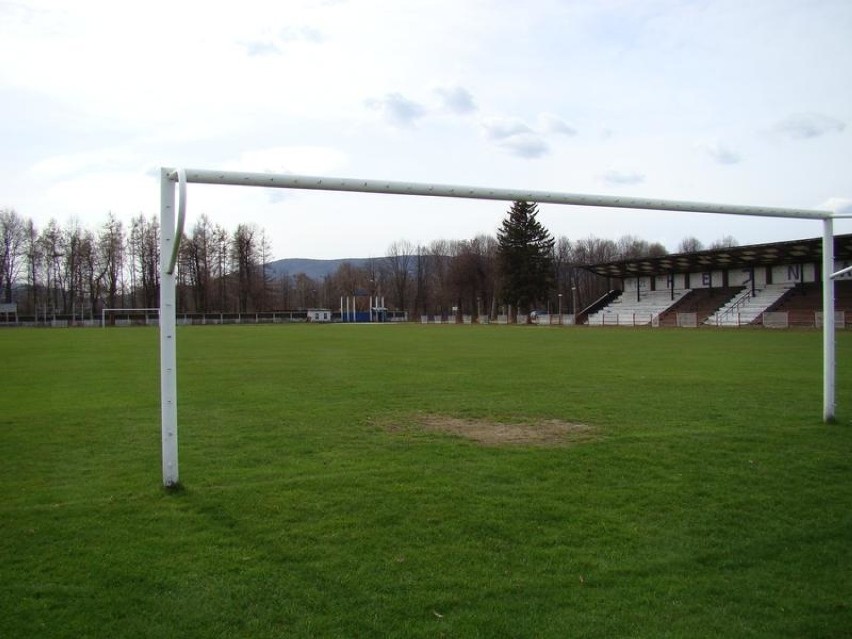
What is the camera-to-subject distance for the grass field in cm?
375

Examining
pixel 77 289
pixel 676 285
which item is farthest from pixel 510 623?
pixel 77 289

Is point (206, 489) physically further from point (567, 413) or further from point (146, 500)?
point (567, 413)

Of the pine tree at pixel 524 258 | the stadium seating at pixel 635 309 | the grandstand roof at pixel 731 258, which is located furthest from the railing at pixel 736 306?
the pine tree at pixel 524 258

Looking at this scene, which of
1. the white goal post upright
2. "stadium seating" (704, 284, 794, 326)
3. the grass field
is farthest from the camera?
"stadium seating" (704, 284, 794, 326)

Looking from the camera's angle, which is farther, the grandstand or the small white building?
the small white building

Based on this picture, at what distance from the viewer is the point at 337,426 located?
9.27 meters

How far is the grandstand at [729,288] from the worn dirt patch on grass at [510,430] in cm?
3980

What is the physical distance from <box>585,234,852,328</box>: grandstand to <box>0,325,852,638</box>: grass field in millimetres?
40810

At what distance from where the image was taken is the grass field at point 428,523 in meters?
3.75

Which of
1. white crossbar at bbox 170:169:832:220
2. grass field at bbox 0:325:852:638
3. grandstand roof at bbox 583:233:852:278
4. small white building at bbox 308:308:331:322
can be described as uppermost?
grandstand roof at bbox 583:233:852:278

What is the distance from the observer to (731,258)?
179 ft

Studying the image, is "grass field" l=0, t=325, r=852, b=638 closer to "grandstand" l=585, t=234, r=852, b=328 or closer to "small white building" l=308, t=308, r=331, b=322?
"grandstand" l=585, t=234, r=852, b=328

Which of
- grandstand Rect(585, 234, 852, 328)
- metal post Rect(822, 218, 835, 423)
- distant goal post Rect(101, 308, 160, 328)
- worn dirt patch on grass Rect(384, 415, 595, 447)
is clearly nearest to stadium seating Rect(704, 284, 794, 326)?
grandstand Rect(585, 234, 852, 328)

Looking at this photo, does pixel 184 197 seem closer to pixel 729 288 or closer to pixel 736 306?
pixel 736 306
